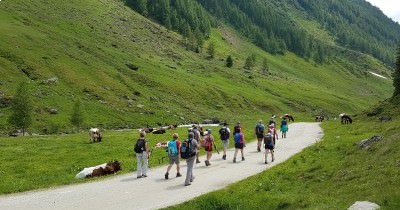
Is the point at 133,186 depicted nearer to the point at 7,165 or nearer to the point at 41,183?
the point at 41,183

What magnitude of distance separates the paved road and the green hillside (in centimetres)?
5396

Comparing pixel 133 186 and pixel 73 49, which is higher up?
pixel 73 49

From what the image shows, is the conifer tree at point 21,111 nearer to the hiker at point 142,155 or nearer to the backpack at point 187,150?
the hiker at point 142,155

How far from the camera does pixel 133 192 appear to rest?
25797mm

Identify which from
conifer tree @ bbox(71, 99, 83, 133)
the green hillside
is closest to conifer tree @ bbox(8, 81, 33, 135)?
the green hillside

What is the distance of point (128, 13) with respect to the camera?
195875mm

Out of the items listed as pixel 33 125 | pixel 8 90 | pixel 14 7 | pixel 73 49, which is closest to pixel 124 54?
pixel 73 49

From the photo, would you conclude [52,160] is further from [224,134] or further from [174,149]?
[224,134]

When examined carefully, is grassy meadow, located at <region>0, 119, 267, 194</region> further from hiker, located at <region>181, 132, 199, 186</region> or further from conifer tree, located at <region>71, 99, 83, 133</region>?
conifer tree, located at <region>71, 99, 83, 133</region>

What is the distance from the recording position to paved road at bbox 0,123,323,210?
22859 mm

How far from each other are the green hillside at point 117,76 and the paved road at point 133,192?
54.0 m

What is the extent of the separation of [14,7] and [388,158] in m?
146

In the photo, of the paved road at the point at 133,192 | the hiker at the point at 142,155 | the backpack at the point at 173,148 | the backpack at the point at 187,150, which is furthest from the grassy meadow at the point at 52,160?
the backpack at the point at 187,150

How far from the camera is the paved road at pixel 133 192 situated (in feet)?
75.0
